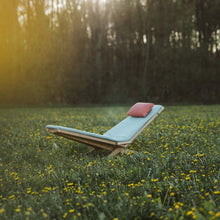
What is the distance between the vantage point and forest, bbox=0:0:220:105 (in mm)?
15383

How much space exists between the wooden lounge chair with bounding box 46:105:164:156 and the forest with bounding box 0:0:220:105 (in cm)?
1203

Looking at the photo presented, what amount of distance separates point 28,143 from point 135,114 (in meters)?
2.34

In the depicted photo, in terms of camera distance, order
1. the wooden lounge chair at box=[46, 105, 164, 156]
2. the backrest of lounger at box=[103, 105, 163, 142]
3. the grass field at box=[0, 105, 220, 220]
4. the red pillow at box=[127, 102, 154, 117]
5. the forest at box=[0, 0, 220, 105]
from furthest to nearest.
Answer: the forest at box=[0, 0, 220, 105], the red pillow at box=[127, 102, 154, 117], the backrest of lounger at box=[103, 105, 163, 142], the wooden lounge chair at box=[46, 105, 164, 156], the grass field at box=[0, 105, 220, 220]

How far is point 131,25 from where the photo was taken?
651 inches

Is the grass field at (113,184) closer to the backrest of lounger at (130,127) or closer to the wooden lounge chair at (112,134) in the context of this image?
the wooden lounge chair at (112,134)

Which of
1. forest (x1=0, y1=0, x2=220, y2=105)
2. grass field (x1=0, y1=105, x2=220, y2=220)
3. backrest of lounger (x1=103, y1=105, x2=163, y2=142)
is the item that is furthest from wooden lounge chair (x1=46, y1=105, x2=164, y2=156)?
forest (x1=0, y1=0, x2=220, y2=105)

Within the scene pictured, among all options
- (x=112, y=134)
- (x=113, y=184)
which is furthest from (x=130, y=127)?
(x=113, y=184)

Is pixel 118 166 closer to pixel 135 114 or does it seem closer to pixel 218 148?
pixel 135 114

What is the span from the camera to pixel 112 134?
4098 millimetres

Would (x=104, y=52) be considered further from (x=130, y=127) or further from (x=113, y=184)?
(x=113, y=184)

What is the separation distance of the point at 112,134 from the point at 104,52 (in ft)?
44.0

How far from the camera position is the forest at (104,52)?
606 inches

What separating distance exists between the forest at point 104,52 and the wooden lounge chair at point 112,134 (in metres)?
12.0

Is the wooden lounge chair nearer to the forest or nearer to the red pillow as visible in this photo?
the red pillow
